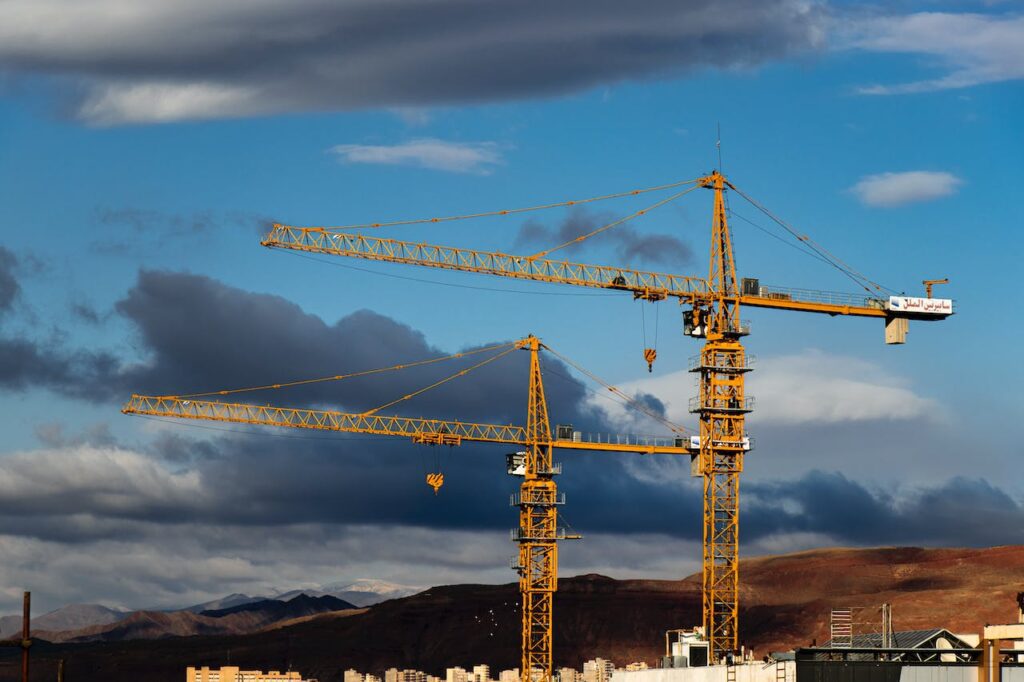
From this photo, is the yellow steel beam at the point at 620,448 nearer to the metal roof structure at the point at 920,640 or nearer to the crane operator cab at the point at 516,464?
the crane operator cab at the point at 516,464

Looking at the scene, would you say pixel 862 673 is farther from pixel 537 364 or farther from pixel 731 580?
pixel 537 364

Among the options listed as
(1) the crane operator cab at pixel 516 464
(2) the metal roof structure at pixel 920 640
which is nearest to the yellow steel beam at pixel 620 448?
(1) the crane operator cab at pixel 516 464

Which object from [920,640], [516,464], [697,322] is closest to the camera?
[920,640]

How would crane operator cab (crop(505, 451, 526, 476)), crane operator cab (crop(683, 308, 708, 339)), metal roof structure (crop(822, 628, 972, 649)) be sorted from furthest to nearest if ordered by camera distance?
1. crane operator cab (crop(505, 451, 526, 476))
2. crane operator cab (crop(683, 308, 708, 339))
3. metal roof structure (crop(822, 628, 972, 649))

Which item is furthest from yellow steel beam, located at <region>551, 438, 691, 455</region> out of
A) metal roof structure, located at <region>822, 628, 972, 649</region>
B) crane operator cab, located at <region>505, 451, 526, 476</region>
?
metal roof structure, located at <region>822, 628, 972, 649</region>

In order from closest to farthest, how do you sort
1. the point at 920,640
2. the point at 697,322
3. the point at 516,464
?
the point at 920,640
the point at 697,322
the point at 516,464

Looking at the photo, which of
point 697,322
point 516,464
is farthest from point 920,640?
point 516,464

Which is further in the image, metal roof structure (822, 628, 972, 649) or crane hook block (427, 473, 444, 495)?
crane hook block (427, 473, 444, 495)

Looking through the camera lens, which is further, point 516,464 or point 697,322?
point 516,464

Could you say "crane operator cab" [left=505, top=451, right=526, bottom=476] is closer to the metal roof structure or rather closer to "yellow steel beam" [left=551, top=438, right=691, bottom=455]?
"yellow steel beam" [left=551, top=438, right=691, bottom=455]

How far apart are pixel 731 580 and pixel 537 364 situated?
1850 inches

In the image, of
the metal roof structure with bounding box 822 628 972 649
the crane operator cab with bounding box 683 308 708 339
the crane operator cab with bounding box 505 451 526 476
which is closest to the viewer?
the metal roof structure with bounding box 822 628 972 649

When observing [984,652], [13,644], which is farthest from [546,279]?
[13,644]

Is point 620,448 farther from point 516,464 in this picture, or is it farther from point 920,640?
point 920,640
